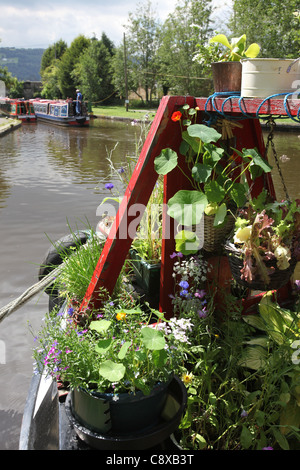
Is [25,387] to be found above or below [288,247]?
below

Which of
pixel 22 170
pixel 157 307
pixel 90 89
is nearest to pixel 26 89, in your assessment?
pixel 90 89

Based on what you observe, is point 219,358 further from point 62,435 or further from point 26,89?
point 26,89

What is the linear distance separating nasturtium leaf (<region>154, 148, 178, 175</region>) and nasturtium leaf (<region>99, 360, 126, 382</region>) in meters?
0.88

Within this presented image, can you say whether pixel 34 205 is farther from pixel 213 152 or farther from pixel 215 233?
pixel 213 152

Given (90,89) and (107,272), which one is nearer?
(107,272)

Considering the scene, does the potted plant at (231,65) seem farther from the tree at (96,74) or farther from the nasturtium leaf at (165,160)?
the tree at (96,74)

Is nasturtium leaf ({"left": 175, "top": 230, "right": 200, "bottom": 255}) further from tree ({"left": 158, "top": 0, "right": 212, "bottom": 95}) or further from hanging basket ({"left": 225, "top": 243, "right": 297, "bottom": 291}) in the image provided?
tree ({"left": 158, "top": 0, "right": 212, "bottom": 95})

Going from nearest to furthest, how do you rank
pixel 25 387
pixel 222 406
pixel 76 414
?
pixel 76 414 → pixel 222 406 → pixel 25 387

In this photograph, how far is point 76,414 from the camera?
160cm

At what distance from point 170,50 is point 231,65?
3750cm

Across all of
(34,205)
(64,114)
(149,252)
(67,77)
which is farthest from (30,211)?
(67,77)

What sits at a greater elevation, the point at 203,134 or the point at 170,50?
the point at 170,50

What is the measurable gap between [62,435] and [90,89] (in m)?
45.9

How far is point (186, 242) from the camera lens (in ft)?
6.57
